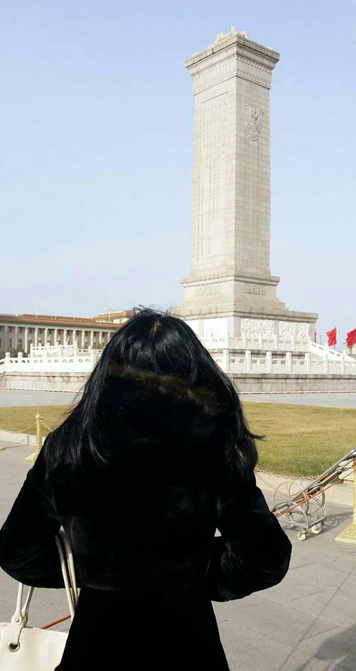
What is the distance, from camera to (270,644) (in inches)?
144

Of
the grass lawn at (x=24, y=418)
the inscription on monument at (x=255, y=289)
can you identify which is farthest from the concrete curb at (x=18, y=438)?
the inscription on monument at (x=255, y=289)

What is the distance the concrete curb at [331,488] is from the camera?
24.0ft

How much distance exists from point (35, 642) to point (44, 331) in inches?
3888

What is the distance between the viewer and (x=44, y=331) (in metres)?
98.8

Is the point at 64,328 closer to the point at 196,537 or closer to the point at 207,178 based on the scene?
the point at 207,178

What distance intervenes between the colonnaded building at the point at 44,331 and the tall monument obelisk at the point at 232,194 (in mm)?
63735

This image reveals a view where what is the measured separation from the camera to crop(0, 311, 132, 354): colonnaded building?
96.1m

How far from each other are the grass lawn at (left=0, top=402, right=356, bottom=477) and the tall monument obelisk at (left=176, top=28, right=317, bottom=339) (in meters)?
12.9

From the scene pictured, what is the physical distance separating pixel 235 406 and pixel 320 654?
7.83ft

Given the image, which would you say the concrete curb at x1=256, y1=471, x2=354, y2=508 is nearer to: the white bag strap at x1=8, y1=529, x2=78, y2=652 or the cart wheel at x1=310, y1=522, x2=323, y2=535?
the cart wheel at x1=310, y1=522, x2=323, y2=535

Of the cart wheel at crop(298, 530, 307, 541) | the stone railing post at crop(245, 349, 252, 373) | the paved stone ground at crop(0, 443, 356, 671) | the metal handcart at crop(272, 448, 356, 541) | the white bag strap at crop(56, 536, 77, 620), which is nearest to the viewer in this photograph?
the white bag strap at crop(56, 536, 77, 620)

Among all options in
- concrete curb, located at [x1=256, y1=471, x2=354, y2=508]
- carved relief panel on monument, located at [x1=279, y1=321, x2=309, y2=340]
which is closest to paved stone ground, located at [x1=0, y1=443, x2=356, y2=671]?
concrete curb, located at [x1=256, y1=471, x2=354, y2=508]

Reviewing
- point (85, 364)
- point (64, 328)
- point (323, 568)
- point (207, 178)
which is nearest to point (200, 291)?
point (207, 178)

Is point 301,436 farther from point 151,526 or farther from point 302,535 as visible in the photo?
point 151,526
